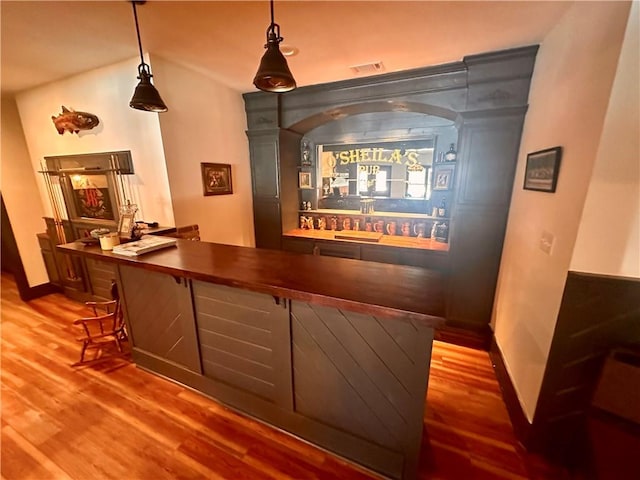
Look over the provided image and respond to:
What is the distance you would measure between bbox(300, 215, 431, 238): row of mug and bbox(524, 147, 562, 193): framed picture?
1413 mm

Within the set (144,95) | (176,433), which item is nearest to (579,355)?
(176,433)

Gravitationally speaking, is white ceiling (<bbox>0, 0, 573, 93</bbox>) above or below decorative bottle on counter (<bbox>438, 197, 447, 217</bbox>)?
above

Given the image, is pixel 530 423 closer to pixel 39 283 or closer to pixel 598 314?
pixel 598 314

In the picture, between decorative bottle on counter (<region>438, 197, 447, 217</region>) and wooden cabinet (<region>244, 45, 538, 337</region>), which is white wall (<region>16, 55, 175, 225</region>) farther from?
decorative bottle on counter (<region>438, 197, 447, 217</region>)

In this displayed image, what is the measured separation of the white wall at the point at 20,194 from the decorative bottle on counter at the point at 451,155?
18.7 ft

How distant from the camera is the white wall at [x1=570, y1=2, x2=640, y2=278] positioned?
3.74 feet

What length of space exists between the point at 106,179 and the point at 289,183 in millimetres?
2200

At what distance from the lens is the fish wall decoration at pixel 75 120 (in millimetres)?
2781

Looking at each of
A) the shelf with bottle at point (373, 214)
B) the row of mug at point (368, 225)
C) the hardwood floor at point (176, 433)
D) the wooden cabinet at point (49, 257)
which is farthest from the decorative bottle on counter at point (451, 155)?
the wooden cabinet at point (49, 257)

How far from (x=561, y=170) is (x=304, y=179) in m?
2.97

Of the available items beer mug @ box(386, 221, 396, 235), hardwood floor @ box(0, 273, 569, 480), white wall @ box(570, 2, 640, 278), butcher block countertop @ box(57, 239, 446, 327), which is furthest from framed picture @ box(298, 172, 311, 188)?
white wall @ box(570, 2, 640, 278)

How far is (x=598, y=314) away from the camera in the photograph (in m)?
1.34

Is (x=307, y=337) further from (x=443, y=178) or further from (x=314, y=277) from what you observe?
(x=443, y=178)

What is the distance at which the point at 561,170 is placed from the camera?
1.54 m
